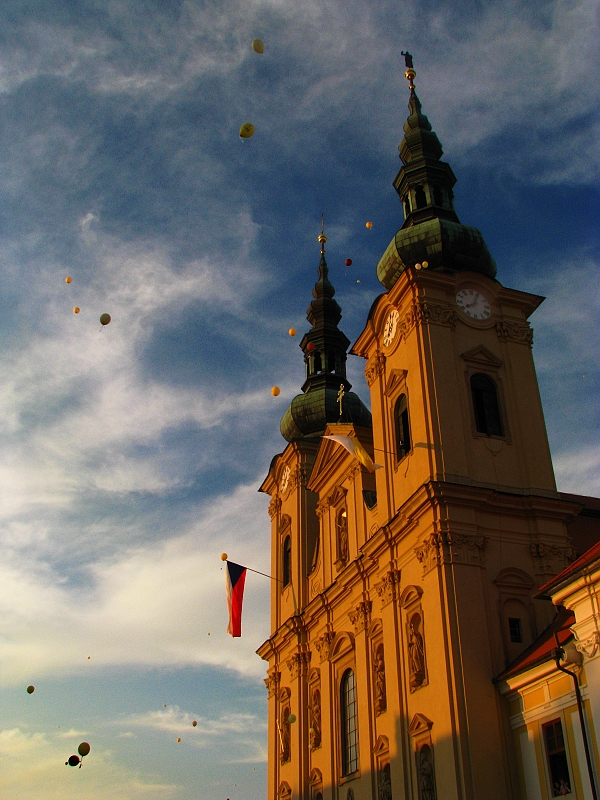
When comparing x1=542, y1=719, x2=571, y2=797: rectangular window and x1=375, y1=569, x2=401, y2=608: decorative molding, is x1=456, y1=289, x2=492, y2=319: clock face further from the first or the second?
x1=542, y1=719, x2=571, y2=797: rectangular window

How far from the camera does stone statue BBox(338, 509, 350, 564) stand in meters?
28.3

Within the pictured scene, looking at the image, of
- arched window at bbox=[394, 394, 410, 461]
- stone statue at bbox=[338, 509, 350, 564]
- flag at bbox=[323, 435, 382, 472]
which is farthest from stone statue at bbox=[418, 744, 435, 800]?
stone statue at bbox=[338, 509, 350, 564]

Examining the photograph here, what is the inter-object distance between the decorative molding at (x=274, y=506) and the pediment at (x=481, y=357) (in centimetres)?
1356

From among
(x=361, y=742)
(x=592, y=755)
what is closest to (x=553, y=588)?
(x=592, y=755)

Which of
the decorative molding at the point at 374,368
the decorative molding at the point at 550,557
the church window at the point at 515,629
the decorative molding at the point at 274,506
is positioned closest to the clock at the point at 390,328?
the decorative molding at the point at 374,368

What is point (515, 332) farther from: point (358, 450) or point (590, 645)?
point (590, 645)

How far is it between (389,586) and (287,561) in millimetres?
11369

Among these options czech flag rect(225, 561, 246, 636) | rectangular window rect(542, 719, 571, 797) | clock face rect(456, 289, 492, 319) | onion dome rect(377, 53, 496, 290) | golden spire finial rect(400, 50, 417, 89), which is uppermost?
golden spire finial rect(400, 50, 417, 89)

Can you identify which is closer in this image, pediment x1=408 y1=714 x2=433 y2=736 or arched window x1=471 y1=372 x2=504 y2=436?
pediment x1=408 y1=714 x2=433 y2=736

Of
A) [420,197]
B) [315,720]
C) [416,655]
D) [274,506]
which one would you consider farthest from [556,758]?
[274,506]

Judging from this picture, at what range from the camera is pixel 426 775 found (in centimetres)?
1994

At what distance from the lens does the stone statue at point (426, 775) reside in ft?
64.6

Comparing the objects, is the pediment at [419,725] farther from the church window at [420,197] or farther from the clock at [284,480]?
the church window at [420,197]

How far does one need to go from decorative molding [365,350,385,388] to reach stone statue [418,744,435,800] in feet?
35.8
